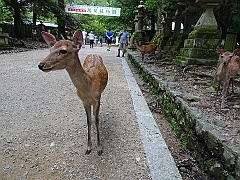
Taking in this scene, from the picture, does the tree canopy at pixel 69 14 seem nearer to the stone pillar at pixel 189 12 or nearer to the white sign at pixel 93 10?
the white sign at pixel 93 10

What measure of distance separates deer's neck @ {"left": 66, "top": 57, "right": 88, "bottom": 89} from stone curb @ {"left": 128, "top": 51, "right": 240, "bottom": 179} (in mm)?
1285

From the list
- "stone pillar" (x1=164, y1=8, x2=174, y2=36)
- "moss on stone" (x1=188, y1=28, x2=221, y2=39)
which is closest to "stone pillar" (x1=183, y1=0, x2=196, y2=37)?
"moss on stone" (x1=188, y1=28, x2=221, y2=39)

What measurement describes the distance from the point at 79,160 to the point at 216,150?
1.39 meters

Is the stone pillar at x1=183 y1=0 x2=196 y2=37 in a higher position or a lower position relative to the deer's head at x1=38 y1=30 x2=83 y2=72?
higher

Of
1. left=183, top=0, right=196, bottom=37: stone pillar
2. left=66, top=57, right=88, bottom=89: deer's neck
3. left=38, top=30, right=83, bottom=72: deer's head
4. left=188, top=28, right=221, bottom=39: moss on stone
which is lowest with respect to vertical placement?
left=66, top=57, right=88, bottom=89: deer's neck

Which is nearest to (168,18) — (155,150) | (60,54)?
(155,150)

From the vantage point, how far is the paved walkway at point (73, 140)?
2.07 m

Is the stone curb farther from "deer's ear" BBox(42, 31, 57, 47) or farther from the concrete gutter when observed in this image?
"deer's ear" BBox(42, 31, 57, 47)

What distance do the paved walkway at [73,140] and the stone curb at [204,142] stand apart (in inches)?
12.2

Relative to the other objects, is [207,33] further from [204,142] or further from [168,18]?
[168,18]

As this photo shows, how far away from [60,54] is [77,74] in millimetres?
295

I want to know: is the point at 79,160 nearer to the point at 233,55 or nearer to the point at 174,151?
the point at 174,151

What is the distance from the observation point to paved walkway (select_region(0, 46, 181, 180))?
2066mm

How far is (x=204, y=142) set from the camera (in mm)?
2023
